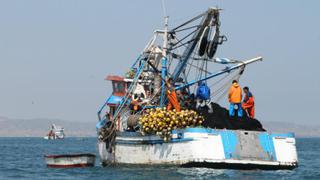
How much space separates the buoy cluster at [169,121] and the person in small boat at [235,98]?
1921 mm

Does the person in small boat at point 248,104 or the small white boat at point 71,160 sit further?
the small white boat at point 71,160

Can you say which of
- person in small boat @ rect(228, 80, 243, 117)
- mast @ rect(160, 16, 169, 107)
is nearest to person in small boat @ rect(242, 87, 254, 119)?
person in small boat @ rect(228, 80, 243, 117)

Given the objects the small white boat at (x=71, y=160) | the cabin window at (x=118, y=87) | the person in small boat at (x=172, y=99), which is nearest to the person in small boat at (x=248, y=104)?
the person in small boat at (x=172, y=99)

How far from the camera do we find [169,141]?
34.8 metres

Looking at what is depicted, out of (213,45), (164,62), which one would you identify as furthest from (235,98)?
(164,62)

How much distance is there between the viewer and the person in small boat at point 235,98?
3591 centimetres

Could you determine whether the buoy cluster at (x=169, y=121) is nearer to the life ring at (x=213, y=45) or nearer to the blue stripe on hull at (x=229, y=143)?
the blue stripe on hull at (x=229, y=143)

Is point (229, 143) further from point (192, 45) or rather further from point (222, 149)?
point (192, 45)

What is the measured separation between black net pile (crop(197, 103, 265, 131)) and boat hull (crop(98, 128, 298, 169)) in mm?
571

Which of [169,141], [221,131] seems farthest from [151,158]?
[221,131]

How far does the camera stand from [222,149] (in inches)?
1319

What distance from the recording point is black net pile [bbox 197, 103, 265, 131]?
3462 cm

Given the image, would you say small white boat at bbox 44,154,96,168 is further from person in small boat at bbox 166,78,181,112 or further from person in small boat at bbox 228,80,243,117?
person in small boat at bbox 228,80,243,117

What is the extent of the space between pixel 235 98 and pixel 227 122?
1718 millimetres
